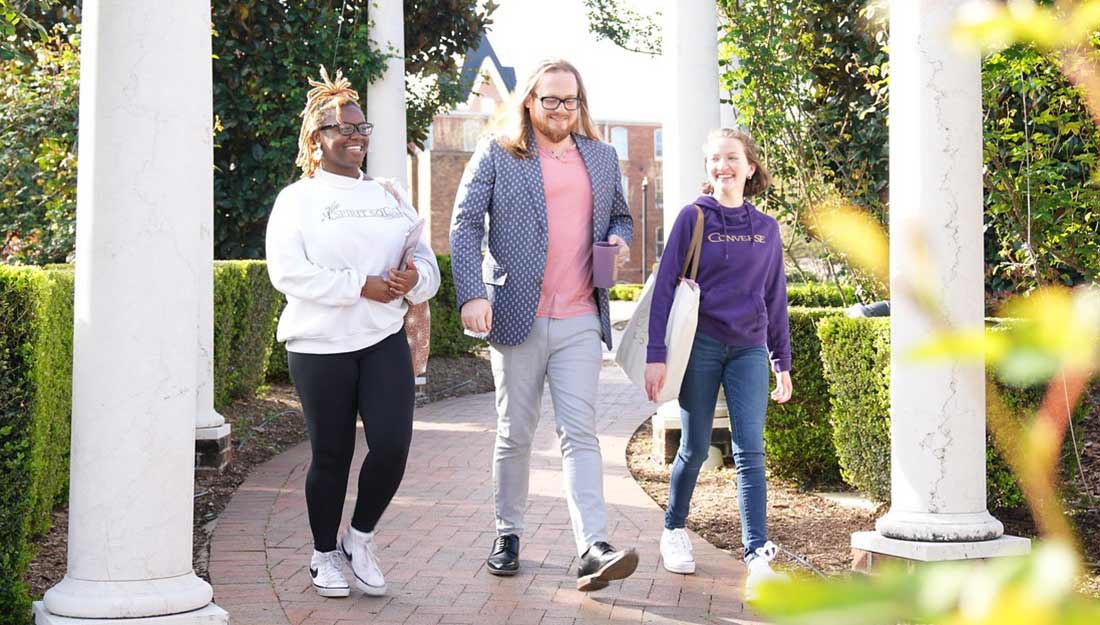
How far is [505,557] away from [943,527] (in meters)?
1.67

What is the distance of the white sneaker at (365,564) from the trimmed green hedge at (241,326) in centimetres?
448

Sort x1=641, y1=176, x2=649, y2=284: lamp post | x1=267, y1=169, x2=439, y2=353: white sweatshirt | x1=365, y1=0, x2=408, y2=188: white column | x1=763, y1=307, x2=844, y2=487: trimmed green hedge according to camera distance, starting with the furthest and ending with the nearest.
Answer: x1=641, y1=176, x2=649, y2=284: lamp post → x1=365, y1=0, x2=408, y2=188: white column → x1=763, y1=307, x2=844, y2=487: trimmed green hedge → x1=267, y1=169, x2=439, y2=353: white sweatshirt

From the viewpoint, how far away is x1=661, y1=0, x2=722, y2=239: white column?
7617 mm

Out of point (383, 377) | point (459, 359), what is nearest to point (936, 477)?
point (383, 377)

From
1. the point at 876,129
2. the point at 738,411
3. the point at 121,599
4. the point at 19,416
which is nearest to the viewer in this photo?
the point at 121,599

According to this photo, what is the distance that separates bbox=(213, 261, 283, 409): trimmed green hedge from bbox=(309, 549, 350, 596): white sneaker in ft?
14.6

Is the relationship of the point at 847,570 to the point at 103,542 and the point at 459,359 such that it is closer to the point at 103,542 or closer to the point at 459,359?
the point at 103,542

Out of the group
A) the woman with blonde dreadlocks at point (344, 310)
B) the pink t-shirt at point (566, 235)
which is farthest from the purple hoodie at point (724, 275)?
the woman with blonde dreadlocks at point (344, 310)

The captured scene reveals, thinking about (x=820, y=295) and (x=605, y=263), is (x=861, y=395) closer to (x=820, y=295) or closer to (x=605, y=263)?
(x=605, y=263)

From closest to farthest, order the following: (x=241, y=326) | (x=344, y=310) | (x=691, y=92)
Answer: (x=344, y=310) < (x=691, y=92) < (x=241, y=326)

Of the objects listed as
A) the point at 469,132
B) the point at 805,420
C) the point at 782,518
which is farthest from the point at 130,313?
the point at 469,132

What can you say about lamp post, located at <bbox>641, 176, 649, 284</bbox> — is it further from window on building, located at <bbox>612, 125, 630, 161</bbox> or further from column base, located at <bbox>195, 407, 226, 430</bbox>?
column base, located at <bbox>195, 407, 226, 430</bbox>

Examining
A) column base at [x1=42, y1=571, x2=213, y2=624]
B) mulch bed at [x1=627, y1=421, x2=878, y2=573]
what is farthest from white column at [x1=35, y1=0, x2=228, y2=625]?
mulch bed at [x1=627, y1=421, x2=878, y2=573]

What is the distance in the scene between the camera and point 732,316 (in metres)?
4.96
